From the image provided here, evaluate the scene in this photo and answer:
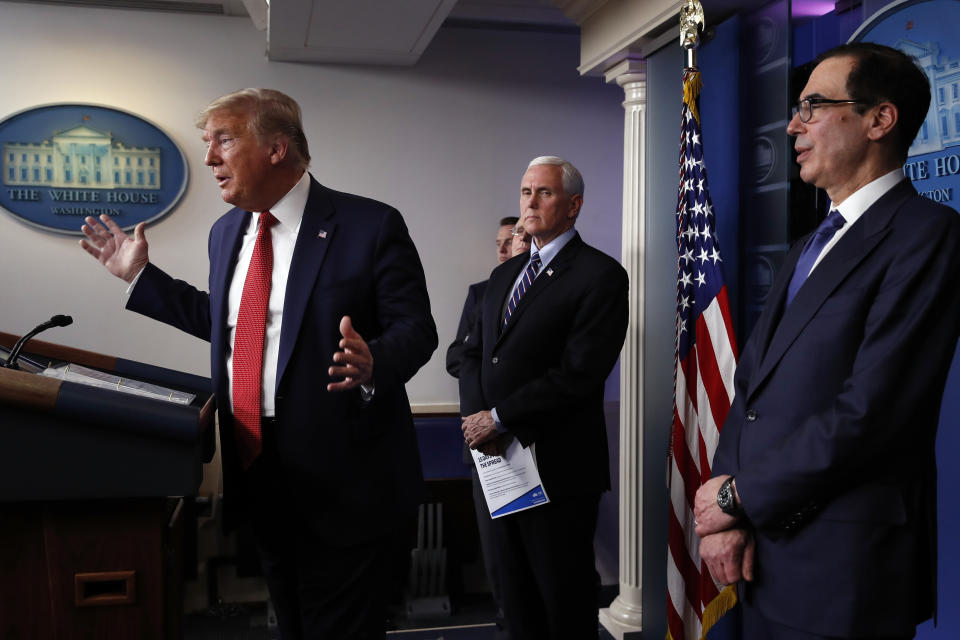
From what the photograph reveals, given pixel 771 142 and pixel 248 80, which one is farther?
pixel 248 80

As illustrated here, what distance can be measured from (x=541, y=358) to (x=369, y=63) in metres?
2.45

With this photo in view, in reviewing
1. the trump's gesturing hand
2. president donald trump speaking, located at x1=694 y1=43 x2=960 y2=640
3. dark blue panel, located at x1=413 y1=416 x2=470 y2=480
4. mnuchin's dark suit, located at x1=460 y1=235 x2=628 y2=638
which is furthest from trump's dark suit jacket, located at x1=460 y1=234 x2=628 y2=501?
dark blue panel, located at x1=413 y1=416 x2=470 y2=480

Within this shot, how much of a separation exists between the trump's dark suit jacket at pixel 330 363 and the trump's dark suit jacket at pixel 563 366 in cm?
80

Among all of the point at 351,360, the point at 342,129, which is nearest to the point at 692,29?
the point at 351,360

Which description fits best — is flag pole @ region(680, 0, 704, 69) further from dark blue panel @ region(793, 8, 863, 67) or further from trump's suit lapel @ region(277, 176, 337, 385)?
trump's suit lapel @ region(277, 176, 337, 385)

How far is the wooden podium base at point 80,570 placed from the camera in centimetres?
130

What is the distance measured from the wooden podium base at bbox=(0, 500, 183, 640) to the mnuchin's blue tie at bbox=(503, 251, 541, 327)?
1.45 metres

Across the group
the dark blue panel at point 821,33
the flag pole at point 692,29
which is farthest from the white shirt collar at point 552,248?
the dark blue panel at point 821,33

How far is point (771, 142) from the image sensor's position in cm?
255

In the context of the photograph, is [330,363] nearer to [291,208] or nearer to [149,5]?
[291,208]

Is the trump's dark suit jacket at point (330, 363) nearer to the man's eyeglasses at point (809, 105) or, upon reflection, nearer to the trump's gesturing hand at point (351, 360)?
the trump's gesturing hand at point (351, 360)

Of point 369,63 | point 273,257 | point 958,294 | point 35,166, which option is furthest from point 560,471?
point 35,166

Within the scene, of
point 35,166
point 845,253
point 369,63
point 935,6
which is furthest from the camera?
point 369,63

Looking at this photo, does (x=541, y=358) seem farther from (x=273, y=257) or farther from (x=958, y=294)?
(x=958, y=294)
